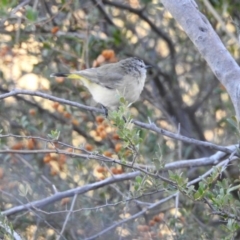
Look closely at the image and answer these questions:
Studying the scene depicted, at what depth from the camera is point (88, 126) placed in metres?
4.48

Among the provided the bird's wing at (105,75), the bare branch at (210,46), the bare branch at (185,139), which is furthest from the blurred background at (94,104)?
the bare branch at (210,46)

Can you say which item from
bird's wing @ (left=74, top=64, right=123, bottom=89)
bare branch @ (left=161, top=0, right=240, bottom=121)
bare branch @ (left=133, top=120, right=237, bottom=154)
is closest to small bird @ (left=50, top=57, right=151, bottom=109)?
bird's wing @ (left=74, top=64, right=123, bottom=89)

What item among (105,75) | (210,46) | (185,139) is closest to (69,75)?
(105,75)

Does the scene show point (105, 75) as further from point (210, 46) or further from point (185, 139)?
point (210, 46)

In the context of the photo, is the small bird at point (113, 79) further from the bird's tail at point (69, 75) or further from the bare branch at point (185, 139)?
the bare branch at point (185, 139)

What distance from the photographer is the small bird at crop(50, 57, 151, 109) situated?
4.02 m

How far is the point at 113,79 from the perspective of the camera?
430cm

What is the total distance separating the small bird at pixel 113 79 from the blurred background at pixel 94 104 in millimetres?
78

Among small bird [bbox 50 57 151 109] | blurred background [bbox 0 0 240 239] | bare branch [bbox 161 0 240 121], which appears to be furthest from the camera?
small bird [bbox 50 57 151 109]

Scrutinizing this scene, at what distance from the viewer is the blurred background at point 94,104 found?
385 cm

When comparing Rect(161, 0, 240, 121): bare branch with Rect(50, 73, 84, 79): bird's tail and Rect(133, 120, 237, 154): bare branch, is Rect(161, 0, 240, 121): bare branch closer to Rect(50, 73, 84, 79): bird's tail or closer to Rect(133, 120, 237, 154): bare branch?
Rect(133, 120, 237, 154): bare branch

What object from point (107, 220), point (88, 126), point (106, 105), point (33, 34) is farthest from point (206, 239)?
point (33, 34)

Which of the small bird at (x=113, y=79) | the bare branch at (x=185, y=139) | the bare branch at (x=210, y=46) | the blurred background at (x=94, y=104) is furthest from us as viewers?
the small bird at (x=113, y=79)

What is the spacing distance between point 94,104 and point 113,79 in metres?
0.24
